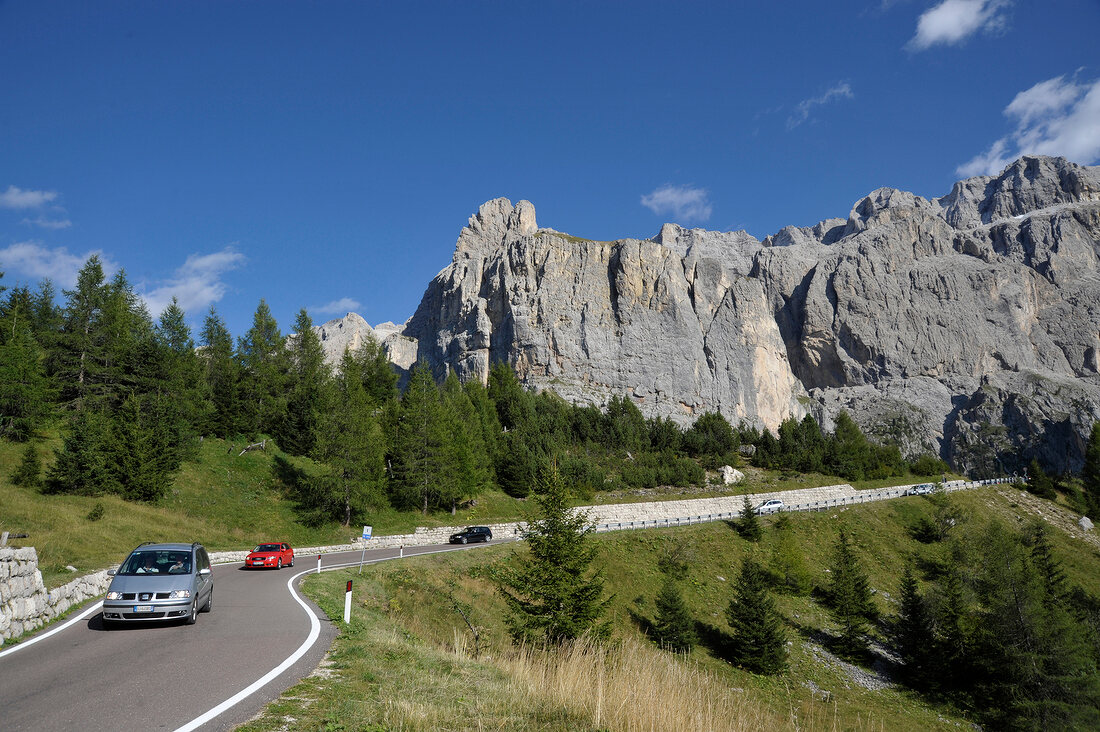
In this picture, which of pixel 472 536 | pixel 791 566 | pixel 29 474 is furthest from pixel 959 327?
pixel 29 474

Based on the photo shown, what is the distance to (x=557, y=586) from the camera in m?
17.9

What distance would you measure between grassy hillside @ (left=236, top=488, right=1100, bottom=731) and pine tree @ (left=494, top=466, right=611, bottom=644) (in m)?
1.41

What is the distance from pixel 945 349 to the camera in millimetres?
154125

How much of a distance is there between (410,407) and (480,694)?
42.5 m

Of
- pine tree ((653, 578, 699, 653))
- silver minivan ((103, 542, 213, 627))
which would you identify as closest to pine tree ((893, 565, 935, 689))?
pine tree ((653, 578, 699, 653))

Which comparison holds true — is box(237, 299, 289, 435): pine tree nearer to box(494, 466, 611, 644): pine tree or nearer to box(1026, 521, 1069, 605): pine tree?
box(494, 466, 611, 644): pine tree

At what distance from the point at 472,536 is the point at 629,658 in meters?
29.6

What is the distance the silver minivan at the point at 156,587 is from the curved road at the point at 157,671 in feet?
1.04

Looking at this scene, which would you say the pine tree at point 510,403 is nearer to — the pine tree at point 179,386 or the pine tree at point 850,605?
the pine tree at point 179,386

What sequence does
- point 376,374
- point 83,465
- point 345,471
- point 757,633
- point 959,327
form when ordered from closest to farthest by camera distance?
point 757,633 → point 83,465 → point 345,471 → point 376,374 → point 959,327

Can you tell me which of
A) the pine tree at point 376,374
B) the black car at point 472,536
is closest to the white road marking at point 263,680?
the black car at point 472,536

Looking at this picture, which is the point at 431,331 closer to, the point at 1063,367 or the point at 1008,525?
the point at 1008,525

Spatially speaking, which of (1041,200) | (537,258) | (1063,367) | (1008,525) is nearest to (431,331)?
(537,258)

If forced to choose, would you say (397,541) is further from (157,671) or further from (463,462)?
(157,671)
